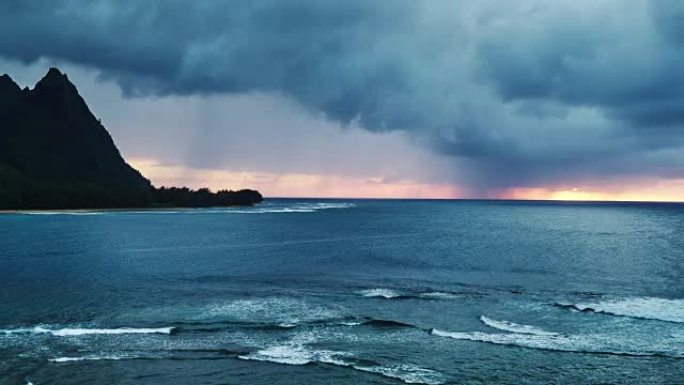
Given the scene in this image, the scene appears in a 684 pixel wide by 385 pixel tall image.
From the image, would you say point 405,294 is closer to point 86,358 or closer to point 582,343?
point 582,343

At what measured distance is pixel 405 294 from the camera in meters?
52.0

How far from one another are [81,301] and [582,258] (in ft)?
229

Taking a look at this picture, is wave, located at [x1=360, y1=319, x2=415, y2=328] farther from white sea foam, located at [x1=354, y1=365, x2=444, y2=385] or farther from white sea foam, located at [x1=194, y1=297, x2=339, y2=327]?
white sea foam, located at [x1=354, y1=365, x2=444, y2=385]

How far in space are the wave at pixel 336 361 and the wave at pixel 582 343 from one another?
24.5 feet

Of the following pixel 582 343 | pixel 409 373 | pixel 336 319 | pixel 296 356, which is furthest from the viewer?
pixel 336 319

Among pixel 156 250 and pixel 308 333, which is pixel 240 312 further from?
pixel 156 250

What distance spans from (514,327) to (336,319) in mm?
12457

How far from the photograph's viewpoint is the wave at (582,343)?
33.5 m

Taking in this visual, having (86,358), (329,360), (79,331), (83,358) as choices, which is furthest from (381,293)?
(83,358)

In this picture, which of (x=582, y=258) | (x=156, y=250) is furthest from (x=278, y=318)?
(x=582, y=258)

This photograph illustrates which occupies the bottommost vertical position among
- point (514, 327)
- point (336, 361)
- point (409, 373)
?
point (409, 373)

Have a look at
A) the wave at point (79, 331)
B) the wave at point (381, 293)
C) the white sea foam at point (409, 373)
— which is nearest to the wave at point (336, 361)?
the white sea foam at point (409, 373)

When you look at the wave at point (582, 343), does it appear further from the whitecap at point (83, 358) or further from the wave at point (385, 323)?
the whitecap at point (83, 358)

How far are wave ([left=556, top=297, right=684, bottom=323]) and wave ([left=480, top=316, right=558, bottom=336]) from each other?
867cm
